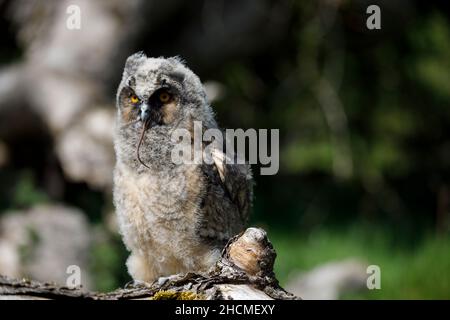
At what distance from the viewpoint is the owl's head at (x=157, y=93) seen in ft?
11.9

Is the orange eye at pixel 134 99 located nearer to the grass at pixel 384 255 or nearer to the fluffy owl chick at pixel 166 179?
the fluffy owl chick at pixel 166 179

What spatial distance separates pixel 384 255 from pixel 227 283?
15.1 ft

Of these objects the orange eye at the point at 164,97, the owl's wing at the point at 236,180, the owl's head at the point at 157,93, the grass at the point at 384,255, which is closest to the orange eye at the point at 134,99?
the owl's head at the point at 157,93

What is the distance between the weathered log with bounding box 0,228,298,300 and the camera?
282cm

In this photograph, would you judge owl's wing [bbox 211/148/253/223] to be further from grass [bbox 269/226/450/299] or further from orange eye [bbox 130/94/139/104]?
grass [bbox 269/226/450/299]

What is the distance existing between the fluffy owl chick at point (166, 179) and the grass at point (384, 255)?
247cm

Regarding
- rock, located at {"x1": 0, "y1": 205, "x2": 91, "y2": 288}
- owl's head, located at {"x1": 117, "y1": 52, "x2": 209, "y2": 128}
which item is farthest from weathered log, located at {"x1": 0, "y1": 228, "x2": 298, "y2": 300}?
rock, located at {"x1": 0, "y1": 205, "x2": 91, "y2": 288}

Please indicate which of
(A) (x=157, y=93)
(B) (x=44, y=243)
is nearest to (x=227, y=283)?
(A) (x=157, y=93)

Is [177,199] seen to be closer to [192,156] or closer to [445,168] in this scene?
[192,156]

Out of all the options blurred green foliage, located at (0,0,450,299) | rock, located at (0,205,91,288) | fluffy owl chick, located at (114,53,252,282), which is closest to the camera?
fluffy owl chick, located at (114,53,252,282)

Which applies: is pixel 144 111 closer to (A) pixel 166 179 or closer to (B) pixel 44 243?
(A) pixel 166 179

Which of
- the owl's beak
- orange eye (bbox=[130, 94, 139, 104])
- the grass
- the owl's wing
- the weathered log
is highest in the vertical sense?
orange eye (bbox=[130, 94, 139, 104])

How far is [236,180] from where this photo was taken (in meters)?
4.04
